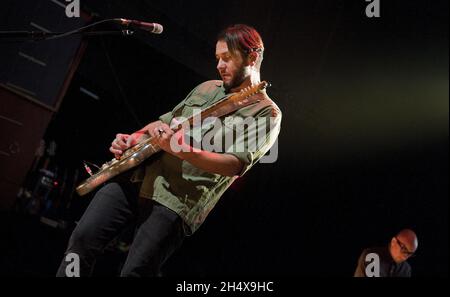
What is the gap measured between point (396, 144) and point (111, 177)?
5996 millimetres

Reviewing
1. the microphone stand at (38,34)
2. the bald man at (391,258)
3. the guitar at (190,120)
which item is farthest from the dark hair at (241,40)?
the bald man at (391,258)

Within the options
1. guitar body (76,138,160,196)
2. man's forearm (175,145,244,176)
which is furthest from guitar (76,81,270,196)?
man's forearm (175,145,244,176)

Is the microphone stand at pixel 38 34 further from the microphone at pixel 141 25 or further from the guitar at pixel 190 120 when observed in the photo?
the guitar at pixel 190 120

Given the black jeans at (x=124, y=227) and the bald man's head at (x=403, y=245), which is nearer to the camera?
the black jeans at (x=124, y=227)

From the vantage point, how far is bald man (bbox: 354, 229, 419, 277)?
4.82 metres

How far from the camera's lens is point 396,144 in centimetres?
723

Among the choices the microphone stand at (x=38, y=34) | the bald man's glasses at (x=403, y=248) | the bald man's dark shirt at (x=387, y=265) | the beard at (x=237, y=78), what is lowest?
the bald man's dark shirt at (x=387, y=265)

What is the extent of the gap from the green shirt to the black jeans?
5 cm

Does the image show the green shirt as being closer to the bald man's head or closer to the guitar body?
the guitar body

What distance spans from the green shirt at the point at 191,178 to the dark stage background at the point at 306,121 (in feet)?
9.50

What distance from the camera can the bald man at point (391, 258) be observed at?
Result: 15.8 feet

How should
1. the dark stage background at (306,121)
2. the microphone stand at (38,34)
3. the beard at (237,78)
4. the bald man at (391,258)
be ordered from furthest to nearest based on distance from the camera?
the dark stage background at (306,121), the bald man at (391,258), the microphone stand at (38,34), the beard at (237,78)
